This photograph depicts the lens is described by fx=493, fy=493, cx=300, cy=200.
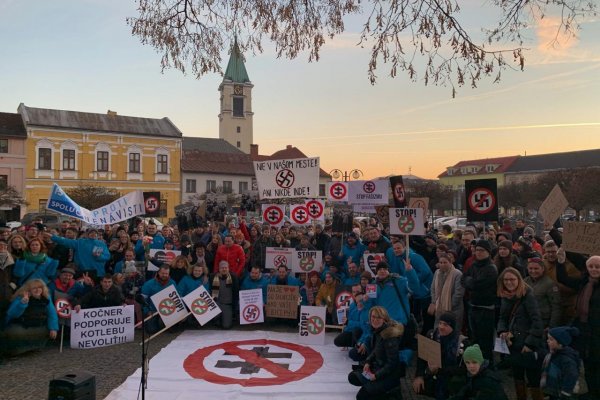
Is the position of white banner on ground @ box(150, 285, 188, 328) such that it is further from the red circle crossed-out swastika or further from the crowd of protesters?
the red circle crossed-out swastika

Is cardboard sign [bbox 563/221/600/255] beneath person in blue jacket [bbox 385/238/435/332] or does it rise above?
above

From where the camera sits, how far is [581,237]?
630 centimetres

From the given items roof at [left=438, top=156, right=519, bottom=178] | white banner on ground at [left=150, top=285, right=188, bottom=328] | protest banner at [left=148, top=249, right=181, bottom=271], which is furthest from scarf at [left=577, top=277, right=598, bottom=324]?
roof at [left=438, top=156, right=519, bottom=178]

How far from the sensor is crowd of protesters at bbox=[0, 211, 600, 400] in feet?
18.5

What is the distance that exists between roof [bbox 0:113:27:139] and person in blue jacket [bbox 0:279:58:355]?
140 feet

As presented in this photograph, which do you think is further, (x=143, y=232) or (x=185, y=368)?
(x=143, y=232)

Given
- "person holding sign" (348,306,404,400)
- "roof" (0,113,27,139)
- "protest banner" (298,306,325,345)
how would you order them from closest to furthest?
"person holding sign" (348,306,404,400)
"protest banner" (298,306,325,345)
"roof" (0,113,27,139)

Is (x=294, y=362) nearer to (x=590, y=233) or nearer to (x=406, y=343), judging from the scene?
(x=406, y=343)

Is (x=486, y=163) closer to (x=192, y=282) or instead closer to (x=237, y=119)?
(x=237, y=119)

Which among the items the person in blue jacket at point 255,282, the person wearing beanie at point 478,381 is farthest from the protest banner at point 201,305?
the person wearing beanie at point 478,381

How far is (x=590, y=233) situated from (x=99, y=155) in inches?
1932

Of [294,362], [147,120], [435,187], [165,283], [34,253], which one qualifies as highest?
[147,120]

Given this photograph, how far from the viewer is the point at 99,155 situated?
4897 centimetres

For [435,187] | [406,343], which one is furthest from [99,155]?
[406,343]
